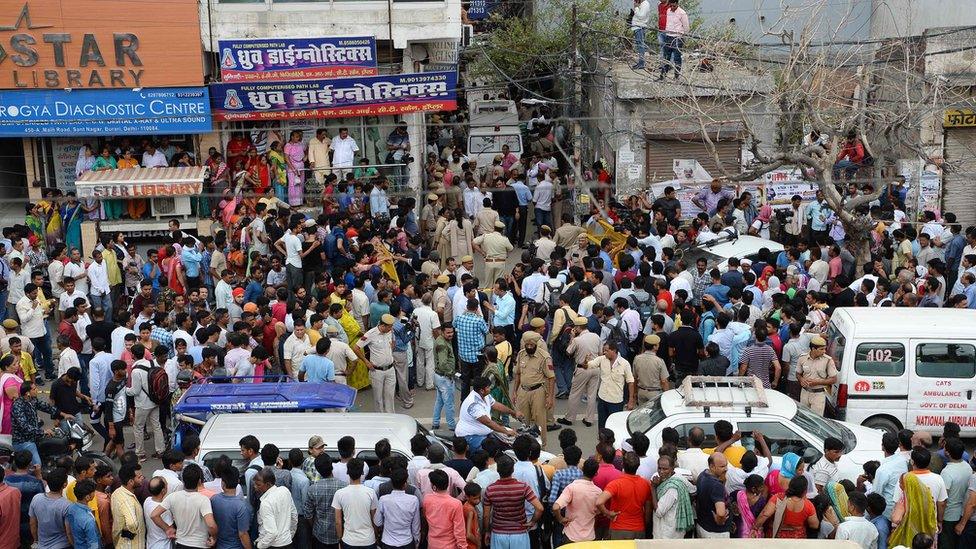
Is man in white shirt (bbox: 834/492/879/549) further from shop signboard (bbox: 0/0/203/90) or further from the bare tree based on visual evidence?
shop signboard (bbox: 0/0/203/90)

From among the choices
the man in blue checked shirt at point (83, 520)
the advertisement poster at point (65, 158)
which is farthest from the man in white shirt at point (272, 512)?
the advertisement poster at point (65, 158)

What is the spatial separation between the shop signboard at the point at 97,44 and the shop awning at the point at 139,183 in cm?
148

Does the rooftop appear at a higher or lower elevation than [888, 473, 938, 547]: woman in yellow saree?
higher

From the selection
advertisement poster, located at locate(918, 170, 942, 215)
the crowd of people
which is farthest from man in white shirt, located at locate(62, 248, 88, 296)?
advertisement poster, located at locate(918, 170, 942, 215)

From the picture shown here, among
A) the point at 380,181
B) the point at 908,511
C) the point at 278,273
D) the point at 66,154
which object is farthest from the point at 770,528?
the point at 66,154

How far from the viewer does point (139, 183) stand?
68.2 ft

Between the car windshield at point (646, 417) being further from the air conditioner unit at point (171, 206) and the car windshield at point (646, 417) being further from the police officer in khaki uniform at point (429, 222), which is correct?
the air conditioner unit at point (171, 206)

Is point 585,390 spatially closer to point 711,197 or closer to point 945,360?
point 945,360

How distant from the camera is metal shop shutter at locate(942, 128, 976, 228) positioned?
74.9 feet

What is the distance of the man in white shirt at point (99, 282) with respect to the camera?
17344mm

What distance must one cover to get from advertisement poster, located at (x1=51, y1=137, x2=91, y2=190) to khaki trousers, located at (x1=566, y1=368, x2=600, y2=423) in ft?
37.7

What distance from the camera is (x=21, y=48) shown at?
2052 cm

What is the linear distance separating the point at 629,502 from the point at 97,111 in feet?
45.9

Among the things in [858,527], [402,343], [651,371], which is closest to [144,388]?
[402,343]
